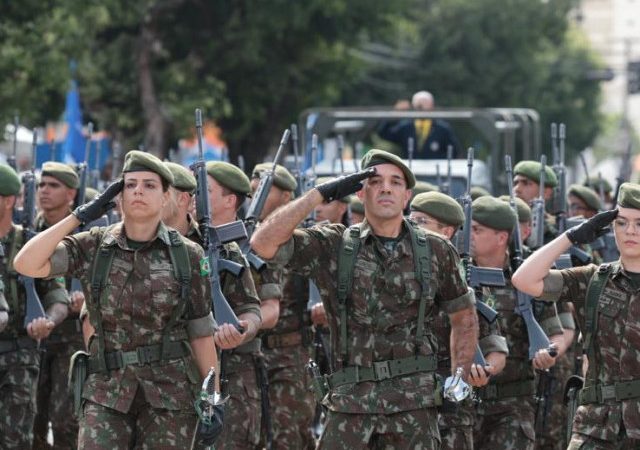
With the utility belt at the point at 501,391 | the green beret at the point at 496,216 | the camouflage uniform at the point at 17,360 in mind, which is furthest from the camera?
the camouflage uniform at the point at 17,360

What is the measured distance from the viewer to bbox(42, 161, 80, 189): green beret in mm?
11453

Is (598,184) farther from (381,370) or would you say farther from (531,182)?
(381,370)

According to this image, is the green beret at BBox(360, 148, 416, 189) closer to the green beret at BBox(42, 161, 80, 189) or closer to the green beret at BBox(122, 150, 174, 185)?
the green beret at BBox(122, 150, 174, 185)

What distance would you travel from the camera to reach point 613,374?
26.9 ft

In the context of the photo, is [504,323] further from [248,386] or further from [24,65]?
[24,65]

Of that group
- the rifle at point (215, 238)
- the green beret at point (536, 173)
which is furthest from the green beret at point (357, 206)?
the rifle at point (215, 238)

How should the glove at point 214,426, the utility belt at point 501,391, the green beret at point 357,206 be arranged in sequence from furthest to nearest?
the green beret at point 357,206, the utility belt at point 501,391, the glove at point 214,426

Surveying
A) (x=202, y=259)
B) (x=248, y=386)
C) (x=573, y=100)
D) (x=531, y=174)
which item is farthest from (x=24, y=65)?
(x=573, y=100)

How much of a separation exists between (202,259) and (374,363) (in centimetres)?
93

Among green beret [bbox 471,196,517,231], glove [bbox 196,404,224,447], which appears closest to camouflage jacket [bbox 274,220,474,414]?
glove [bbox 196,404,224,447]

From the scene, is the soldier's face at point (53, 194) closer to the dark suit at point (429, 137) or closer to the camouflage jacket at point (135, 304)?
the camouflage jacket at point (135, 304)

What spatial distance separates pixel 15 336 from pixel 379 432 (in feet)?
10.0

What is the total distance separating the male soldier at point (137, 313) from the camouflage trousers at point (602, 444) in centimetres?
165

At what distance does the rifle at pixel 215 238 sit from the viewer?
895 centimetres
